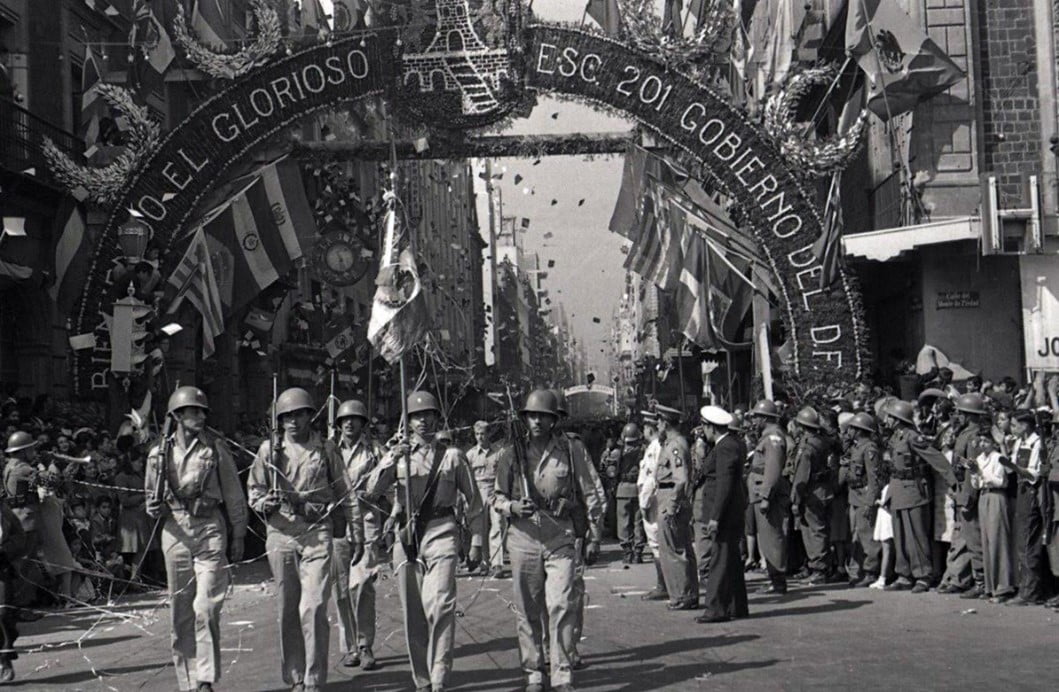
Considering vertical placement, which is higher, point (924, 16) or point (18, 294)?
point (924, 16)

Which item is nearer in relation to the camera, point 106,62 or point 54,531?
point 54,531

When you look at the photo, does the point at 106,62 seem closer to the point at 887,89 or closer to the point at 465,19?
the point at 465,19

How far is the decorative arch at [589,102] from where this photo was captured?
21.3m

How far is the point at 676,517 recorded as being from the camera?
14.3 meters

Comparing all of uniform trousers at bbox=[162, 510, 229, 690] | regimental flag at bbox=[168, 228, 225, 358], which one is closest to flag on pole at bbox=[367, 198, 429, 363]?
uniform trousers at bbox=[162, 510, 229, 690]

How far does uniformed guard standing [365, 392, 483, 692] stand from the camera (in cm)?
943

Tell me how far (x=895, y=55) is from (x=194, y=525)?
1438 centimetres

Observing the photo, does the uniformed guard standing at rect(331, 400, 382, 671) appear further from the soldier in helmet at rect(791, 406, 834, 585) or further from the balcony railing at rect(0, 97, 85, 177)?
the balcony railing at rect(0, 97, 85, 177)

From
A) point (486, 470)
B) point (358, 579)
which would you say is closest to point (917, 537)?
point (486, 470)

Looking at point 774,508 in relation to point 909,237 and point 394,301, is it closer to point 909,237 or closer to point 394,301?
point 394,301

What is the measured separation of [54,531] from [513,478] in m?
5.89

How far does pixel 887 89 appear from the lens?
69.5 ft

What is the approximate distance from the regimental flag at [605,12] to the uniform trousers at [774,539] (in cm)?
1068

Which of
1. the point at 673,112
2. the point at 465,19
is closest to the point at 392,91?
the point at 465,19
